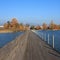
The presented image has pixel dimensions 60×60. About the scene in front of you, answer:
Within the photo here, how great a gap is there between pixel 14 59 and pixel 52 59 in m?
2.83

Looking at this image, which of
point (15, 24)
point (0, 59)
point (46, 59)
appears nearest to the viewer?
point (46, 59)

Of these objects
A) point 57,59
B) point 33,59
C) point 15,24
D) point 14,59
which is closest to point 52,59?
point 57,59

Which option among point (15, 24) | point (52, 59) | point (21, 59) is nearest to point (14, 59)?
point (21, 59)

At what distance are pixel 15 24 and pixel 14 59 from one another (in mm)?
182260

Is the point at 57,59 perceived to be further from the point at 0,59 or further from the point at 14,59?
the point at 0,59

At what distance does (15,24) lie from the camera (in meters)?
197

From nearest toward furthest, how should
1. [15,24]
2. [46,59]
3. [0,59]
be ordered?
[46,59] → [0,59] → [15,24]

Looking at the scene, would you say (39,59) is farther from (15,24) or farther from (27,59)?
(15,24)

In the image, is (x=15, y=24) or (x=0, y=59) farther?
(x=15, y=24)

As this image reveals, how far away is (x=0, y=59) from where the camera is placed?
1630 cm

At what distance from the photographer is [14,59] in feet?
50.7

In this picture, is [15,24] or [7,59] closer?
[7,59]

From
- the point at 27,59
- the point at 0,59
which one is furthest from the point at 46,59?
the point at 0,59

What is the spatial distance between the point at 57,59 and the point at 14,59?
3200mm
